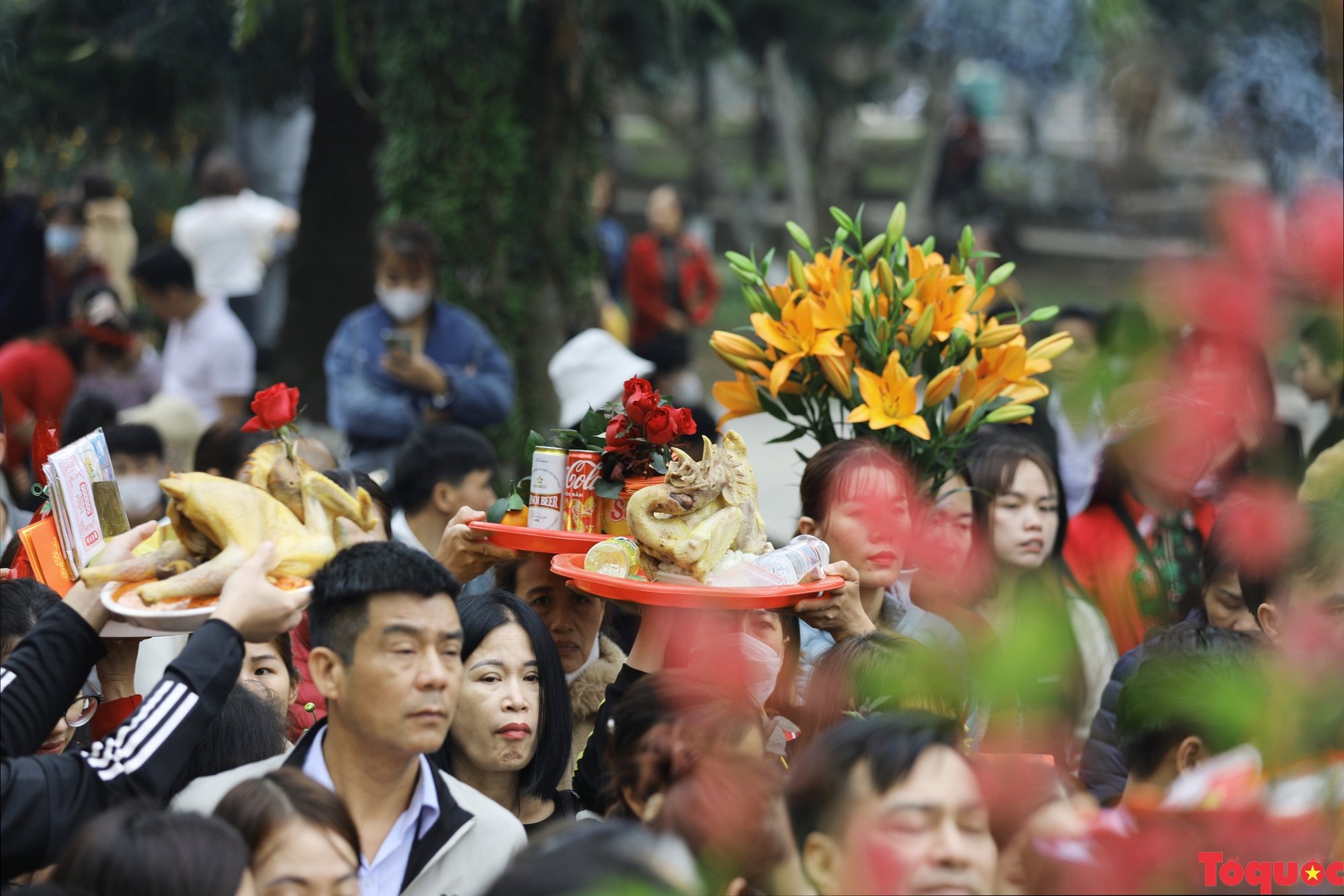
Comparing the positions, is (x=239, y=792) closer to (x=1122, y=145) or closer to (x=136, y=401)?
(x=136, y=401)

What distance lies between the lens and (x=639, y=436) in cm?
357

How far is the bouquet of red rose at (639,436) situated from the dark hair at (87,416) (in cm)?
348

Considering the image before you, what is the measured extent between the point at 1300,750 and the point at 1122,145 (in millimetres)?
20752

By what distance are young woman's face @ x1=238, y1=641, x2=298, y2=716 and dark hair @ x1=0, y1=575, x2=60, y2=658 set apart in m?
0.62

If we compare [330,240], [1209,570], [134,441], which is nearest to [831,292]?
[1209,570]

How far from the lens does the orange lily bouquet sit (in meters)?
4.04

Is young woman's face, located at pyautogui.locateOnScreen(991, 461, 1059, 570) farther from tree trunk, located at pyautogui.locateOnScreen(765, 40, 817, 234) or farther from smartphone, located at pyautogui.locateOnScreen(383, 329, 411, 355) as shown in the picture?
tree trunk, located at pyautogui.locateOnScreen(765, 40, 817, 234)

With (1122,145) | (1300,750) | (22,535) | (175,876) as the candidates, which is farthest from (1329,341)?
(1122,145)

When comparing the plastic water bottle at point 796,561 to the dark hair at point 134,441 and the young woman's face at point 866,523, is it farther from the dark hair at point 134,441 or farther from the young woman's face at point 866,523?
the dark hair at point 134,441

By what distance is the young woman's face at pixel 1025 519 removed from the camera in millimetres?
4785

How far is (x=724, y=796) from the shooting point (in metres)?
1.91

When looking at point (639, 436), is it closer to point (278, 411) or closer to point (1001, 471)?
point (278, 411)

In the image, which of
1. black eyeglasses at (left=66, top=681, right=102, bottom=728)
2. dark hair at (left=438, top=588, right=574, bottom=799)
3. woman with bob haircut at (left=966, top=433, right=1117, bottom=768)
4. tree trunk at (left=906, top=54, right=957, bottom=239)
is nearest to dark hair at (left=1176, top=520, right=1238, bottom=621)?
woman with bob haircut at (left=966, top=433, right=1117, bottom=768)

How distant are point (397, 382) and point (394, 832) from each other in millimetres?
3902
